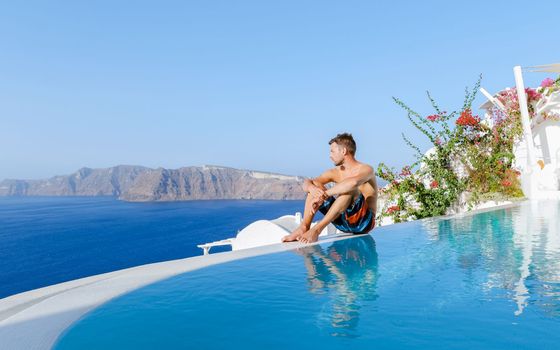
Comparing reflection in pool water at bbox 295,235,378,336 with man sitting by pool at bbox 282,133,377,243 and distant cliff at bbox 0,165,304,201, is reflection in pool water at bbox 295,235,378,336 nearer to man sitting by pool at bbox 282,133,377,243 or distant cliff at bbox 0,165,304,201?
man sitting by pool at bbox 282,133,377,243

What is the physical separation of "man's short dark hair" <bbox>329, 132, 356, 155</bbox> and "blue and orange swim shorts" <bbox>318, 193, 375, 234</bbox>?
64cm

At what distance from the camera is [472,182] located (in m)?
12.0

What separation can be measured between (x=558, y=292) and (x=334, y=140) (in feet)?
10.1

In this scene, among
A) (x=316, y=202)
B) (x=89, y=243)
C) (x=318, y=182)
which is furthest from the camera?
(x=89, y=243)

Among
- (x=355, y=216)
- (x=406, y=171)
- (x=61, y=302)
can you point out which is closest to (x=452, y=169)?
(x=406, y=171)

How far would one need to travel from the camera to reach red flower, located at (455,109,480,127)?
12.4 metres

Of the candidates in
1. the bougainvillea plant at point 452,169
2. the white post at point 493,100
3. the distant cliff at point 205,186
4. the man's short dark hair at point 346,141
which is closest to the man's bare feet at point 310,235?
the man's short dark hair at point 346,141

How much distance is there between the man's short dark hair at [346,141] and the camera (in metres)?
5.58

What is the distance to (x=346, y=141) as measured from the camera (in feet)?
18.4

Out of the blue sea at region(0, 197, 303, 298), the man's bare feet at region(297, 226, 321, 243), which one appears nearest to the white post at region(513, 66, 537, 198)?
the man's bare feet at region(297, 226, 321, 243)

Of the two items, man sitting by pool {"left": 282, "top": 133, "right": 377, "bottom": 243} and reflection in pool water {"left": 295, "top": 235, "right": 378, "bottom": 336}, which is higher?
man sitting by pool {"left": 282, "top": 133, "right": 377, "bottom": 243}

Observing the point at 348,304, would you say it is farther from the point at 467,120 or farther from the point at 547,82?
the point at 547,82

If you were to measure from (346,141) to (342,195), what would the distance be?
31.4 inches

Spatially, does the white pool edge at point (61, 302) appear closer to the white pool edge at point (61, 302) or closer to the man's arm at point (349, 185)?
the white pool edge at point (61, 302)
